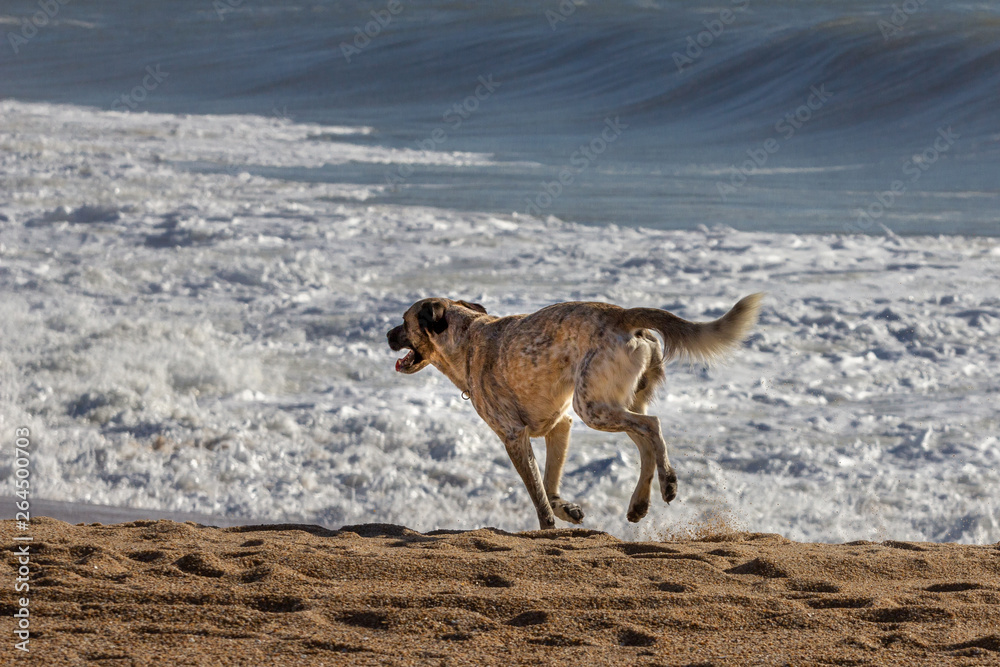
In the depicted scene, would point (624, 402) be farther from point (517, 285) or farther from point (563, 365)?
point (517, 285)

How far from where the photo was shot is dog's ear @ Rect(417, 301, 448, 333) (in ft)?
22.0

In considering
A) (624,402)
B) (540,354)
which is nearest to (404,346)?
(540,354)

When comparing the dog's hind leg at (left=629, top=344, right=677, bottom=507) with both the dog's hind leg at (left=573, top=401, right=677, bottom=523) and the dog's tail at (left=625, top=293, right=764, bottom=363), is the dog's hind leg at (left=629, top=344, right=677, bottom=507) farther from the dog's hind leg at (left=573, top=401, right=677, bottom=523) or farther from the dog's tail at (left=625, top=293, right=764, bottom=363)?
the dog's tail at (left=625, top=293, right=764, bottom=363)

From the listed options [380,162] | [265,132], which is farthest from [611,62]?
[380,162]

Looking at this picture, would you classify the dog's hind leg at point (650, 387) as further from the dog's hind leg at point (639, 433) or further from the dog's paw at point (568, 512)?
the dog's paw at point (568, 512)

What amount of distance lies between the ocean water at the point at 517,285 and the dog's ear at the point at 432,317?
1.34m

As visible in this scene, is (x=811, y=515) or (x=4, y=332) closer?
(x=811, y=515)

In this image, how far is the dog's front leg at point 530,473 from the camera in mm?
6082

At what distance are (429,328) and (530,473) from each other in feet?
3.96

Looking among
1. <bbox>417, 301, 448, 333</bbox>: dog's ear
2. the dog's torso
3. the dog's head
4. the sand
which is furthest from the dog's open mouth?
the sand

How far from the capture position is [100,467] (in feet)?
25.8

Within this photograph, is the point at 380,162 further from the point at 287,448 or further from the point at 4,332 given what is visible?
the point at 287,448

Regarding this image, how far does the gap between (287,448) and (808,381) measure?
199 inches

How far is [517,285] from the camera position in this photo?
14648 millimetres
